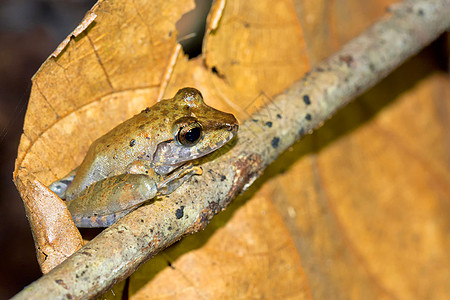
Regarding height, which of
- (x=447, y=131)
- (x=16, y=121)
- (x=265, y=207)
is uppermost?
(x=16, y=121)

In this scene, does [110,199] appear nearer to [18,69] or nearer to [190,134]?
[190,134]

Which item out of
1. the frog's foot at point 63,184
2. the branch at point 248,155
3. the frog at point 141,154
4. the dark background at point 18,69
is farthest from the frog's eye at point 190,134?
the dark background at point 18,69

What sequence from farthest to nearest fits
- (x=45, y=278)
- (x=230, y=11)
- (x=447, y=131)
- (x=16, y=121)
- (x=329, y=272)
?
(x=447, y=131), (x=329, y=272), (x=230, y=11), (x=16, y=121), (x=45, y=278)

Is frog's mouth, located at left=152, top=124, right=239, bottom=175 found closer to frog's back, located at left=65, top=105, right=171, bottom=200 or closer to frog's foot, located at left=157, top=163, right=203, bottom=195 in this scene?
frog's back, located at left=65, top=105, right=171, bottom=200

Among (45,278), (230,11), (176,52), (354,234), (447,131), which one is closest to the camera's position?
(45,278)

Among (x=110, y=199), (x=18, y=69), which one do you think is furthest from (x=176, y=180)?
(x=18, y=69)

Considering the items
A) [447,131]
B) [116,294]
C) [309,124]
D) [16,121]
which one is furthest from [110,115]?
[447,131]

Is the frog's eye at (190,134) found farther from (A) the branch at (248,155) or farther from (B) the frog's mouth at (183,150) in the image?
(A) the branch at (248,155)

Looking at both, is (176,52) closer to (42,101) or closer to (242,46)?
(242,46)

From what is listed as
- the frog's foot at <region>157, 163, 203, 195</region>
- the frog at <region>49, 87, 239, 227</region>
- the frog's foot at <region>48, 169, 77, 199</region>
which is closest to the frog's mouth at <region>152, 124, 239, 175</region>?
the frog at <region>49, 87, 239, 227</region>
